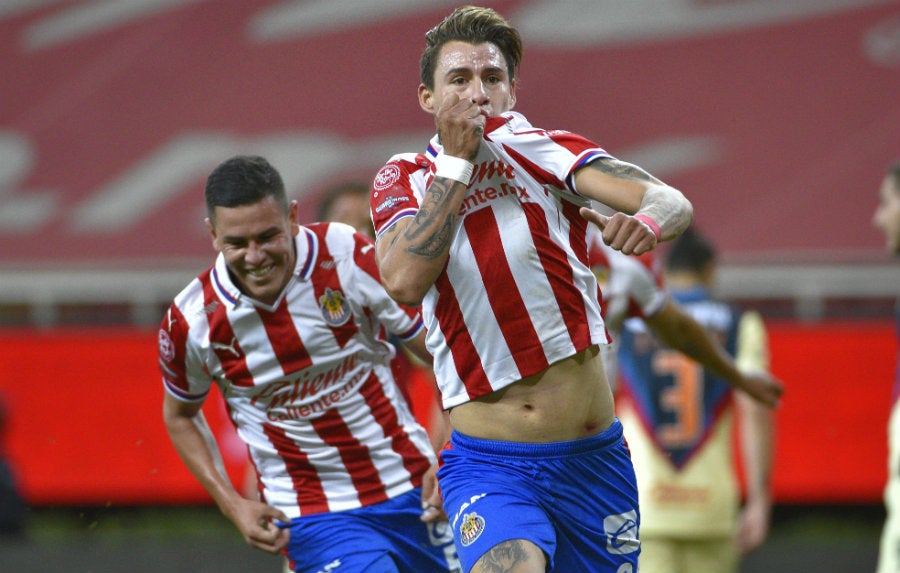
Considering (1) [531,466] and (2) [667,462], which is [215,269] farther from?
(2) [667,462]

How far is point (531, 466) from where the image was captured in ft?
10.3

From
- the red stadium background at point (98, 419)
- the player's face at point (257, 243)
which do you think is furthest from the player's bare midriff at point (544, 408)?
the red stadium background at point (98, 419)

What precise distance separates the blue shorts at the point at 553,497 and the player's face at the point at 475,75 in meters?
0.88

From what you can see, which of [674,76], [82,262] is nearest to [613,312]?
[674,76]

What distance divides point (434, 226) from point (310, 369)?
3.62 ft

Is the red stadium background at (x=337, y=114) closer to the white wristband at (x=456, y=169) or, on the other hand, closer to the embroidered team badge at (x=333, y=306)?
the embroidered team badge at (x=333, y=306)

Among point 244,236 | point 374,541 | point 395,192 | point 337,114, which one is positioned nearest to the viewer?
point 395,192

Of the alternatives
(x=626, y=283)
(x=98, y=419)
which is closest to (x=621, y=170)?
(x=626, y=283)

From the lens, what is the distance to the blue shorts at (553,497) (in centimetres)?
307

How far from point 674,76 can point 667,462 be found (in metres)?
6.27

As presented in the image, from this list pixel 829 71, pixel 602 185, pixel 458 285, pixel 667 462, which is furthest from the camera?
pixel 829 71

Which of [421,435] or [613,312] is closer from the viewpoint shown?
[421,435]

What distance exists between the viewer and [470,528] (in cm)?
309

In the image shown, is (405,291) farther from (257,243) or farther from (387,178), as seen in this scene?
(257,243)
